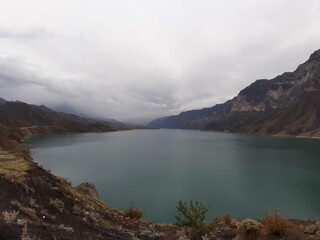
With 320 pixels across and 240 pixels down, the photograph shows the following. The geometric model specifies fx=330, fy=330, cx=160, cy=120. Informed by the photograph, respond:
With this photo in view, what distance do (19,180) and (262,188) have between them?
43.4 m

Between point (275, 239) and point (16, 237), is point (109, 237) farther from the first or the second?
point (275, 239)

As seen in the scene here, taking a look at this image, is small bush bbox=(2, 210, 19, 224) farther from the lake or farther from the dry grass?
the lake

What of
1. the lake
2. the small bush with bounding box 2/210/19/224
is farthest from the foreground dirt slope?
the lake

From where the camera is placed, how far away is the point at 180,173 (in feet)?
214

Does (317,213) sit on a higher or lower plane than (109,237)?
lower

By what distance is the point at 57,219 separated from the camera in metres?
15.1

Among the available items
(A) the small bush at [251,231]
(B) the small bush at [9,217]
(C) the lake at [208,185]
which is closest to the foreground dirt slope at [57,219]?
(B) the small bush at [9,217]

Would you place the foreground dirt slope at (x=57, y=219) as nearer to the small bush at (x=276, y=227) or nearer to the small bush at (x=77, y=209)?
the small bush at (x=77, y=209)

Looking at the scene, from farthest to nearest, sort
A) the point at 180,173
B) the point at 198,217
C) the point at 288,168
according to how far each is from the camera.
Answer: the point at 288,168
the point at 180,173
the point at 198,217

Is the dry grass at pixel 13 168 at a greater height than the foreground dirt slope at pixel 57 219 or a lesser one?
greater

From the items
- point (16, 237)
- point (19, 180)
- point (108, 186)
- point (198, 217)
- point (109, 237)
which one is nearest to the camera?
point (16, 237)

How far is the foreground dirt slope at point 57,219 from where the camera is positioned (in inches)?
464

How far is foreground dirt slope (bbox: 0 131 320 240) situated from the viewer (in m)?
11.8

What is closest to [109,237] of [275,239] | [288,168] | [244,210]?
[275,239]
